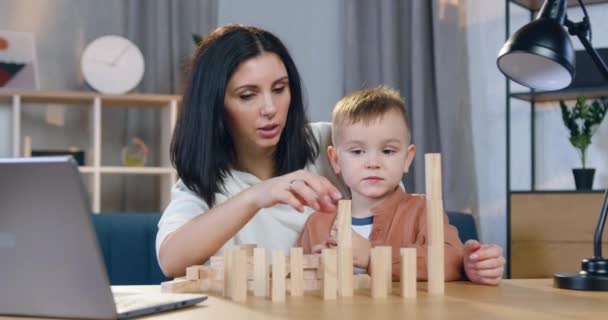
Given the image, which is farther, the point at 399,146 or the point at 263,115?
the point at 263,115

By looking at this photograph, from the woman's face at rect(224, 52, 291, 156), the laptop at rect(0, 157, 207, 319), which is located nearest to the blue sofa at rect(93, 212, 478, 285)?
the woman's face at rect(224, 52, 291, 156)

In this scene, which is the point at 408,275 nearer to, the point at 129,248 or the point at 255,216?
the point at 255,216

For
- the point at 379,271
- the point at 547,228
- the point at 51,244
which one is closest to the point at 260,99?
the point at 379,271

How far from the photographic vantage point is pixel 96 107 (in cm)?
418

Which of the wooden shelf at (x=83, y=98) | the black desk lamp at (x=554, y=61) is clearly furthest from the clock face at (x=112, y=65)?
the black desk lamp at (x=554, y=61)

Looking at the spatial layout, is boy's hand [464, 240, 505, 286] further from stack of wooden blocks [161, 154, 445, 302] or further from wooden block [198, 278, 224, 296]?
wooden block [198, 278, 224, 296]

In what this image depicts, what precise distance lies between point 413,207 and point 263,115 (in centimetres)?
41

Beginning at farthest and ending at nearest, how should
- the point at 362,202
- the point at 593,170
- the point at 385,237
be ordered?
the point at 593,170 → the point at 362,202 → the point at 385,237

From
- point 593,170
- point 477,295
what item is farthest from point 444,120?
point 477,295

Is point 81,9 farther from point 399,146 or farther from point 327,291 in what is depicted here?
point 327,291

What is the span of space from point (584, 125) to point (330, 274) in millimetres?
2520

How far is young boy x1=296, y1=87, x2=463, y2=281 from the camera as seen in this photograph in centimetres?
165

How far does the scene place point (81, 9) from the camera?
461cm

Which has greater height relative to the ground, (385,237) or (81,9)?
(81,9)
